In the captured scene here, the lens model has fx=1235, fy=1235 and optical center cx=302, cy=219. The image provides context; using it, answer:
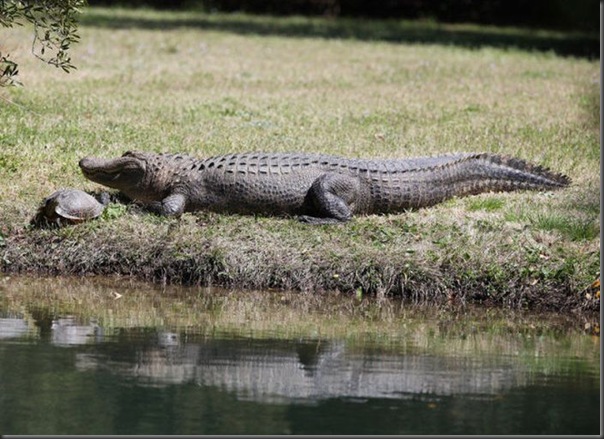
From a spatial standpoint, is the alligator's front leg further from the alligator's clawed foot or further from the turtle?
the alligator's clawed foot

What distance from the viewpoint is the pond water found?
5.99 m

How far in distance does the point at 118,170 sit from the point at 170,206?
680 millimetres

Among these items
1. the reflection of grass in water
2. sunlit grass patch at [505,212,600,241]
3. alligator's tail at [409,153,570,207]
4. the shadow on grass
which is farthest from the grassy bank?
the shadow on grass

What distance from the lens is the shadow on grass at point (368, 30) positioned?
25047 mm

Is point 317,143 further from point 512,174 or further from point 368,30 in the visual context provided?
point 368,30

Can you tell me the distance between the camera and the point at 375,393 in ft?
21.3

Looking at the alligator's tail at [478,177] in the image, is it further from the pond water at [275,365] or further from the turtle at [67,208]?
the turtle at [67,208]

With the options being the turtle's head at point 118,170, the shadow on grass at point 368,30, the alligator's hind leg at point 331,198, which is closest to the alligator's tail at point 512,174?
the alligator's hind leg at point 331,198

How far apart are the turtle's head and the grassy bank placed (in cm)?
34

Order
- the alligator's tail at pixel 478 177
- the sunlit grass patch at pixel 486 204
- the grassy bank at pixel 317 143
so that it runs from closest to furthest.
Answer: the grassy bank at pixel 317 143 → the sunlit grass patch at pixel 486 204 → the alligator's tail at pixel 478 177

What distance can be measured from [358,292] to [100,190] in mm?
2911

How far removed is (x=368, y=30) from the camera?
1086 inches

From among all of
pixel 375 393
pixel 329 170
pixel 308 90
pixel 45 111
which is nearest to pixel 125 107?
pixel 45 111

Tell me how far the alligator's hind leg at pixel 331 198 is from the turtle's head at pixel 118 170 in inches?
58.6
